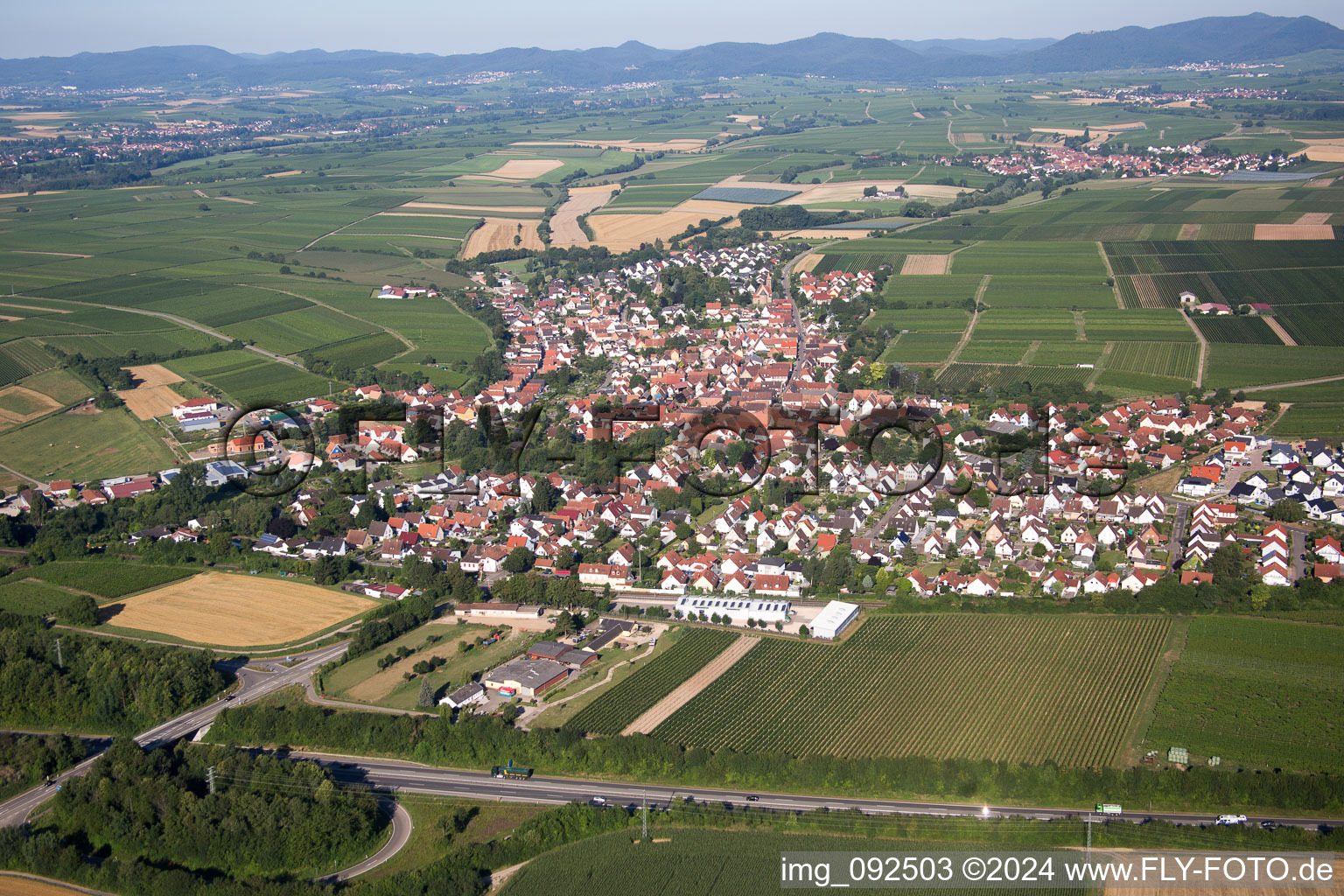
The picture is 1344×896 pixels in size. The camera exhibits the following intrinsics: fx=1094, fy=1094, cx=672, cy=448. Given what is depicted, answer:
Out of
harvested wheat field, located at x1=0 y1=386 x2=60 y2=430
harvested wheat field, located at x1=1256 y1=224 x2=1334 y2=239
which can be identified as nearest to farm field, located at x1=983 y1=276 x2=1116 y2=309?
harvested wheat field, located at x1=1256 y1=224 x2=1334 y2=239

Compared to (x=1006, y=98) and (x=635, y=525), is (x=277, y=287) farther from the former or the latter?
(x=1006, y=98)

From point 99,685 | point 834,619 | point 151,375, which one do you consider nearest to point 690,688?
point 834,619

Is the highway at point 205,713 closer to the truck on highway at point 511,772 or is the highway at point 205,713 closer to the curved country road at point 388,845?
the curved country road at point 388,845

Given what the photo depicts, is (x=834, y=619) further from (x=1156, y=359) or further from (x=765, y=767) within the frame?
(x=1156, y=359)

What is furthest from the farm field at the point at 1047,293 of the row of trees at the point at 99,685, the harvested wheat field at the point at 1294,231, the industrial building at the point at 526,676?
the row of trees at the point at 99,685

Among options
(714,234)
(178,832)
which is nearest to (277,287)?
(714,234)

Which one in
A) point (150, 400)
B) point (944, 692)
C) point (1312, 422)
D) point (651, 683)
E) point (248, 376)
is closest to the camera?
point (944, 692)

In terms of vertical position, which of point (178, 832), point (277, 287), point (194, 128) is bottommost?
point (178, 832)
